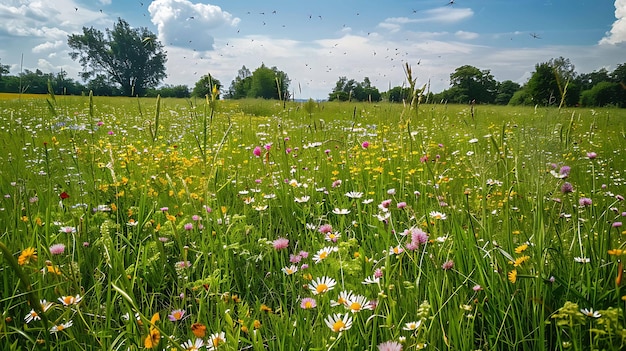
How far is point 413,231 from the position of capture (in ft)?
4.63

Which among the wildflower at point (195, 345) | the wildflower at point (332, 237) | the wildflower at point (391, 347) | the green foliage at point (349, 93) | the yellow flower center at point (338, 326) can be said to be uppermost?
the green foliage at point (349, 93)

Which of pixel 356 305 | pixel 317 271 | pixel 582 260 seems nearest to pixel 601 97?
pixel 582 260

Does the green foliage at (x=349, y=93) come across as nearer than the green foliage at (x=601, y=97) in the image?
Yes

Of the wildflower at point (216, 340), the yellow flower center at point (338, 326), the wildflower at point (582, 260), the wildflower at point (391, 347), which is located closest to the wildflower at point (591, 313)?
the wildflower at point (582, 260)

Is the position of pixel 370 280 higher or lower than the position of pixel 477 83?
lower

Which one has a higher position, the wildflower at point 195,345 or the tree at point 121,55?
the tree at point 121,55

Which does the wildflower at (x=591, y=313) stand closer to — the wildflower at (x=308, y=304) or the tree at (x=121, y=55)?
the wildflower at (x=308, y=304)

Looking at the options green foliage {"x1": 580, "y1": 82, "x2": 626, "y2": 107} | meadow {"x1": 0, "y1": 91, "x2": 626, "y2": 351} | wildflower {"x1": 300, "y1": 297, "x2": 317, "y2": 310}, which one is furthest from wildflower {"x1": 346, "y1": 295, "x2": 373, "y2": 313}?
green foliage {"x1": 580, "y1": 82, "x2": 626, "y2": 107}

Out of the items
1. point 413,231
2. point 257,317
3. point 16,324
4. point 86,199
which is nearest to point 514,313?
point 413,231

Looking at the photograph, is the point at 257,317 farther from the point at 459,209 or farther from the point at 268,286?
the point at 459,209

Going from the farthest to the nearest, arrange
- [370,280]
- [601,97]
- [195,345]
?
1. [601,97]
2. [370,280]
3. [195,345]

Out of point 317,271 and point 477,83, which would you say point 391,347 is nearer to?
point 317,271

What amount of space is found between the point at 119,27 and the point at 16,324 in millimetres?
73930

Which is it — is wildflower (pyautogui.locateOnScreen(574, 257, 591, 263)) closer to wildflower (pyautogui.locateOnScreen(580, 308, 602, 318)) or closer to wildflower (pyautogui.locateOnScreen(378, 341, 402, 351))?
wildflower (pyautogui.locateOnScreen(580, 308, 602, 318))
